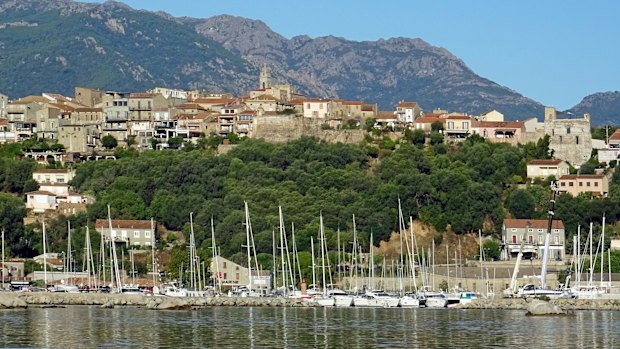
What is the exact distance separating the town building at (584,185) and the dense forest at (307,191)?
2.63 feet

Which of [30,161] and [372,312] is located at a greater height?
[30,161]

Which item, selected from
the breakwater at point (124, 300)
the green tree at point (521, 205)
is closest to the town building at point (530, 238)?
the green tree at point (521, 205)

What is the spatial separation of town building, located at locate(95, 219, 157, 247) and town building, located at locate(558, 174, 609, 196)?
91.1ft

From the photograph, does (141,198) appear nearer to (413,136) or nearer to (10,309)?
(413,136)

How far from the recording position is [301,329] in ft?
178

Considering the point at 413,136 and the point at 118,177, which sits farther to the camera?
the point at 413,136

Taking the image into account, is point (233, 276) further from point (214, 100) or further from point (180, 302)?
point (214, 100)

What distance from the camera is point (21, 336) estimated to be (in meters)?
49.4

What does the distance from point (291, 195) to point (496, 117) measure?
35818 mm

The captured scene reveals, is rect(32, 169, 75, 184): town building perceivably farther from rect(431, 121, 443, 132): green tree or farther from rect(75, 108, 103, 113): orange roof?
rect(431, 121, 443, 132): green tree

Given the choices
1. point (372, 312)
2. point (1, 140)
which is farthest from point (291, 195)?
point (1, 140)

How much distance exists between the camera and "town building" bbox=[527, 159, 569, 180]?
99.4m

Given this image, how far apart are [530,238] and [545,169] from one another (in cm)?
1139

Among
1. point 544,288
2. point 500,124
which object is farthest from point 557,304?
point 500,124
